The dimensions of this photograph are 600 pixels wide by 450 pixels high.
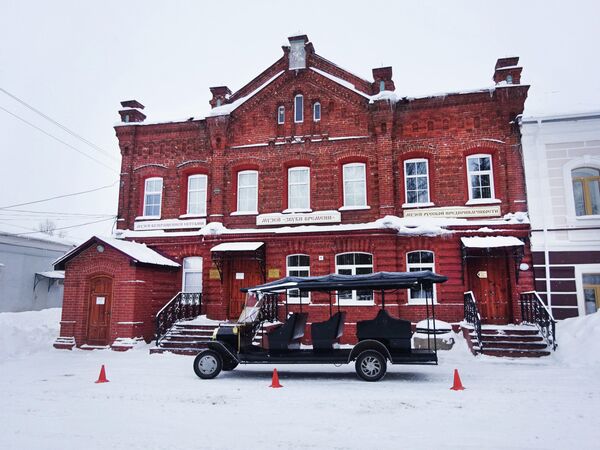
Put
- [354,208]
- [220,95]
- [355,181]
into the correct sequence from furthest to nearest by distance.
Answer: [220,95] < [355,181] < [354,208]

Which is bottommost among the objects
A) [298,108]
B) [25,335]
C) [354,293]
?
[25,335]

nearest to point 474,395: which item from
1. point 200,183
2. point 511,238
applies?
point 511,238

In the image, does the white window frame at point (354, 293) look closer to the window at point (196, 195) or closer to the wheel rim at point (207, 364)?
the window at point (196, 195)

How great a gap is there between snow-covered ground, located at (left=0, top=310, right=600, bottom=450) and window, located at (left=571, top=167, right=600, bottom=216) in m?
4.46

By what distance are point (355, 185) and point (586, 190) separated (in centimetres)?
782

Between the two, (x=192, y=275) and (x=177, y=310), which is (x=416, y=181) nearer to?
(x=192, y=275)

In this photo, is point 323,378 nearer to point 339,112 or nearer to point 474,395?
point 474,395

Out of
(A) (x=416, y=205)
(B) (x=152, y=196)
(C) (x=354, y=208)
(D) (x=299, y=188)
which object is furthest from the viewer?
(B) (x=152, y=196)

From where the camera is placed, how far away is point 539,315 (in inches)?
551

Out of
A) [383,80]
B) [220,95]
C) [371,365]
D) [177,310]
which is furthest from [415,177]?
[177,310]

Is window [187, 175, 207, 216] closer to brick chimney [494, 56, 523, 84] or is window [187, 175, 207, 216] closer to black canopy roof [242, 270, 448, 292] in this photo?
black canopy roof [242, 270, 448, 292]

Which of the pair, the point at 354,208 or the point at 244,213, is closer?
the point at 354,208

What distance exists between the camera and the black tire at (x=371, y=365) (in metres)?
10.0

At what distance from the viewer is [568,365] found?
1144 centimetres
